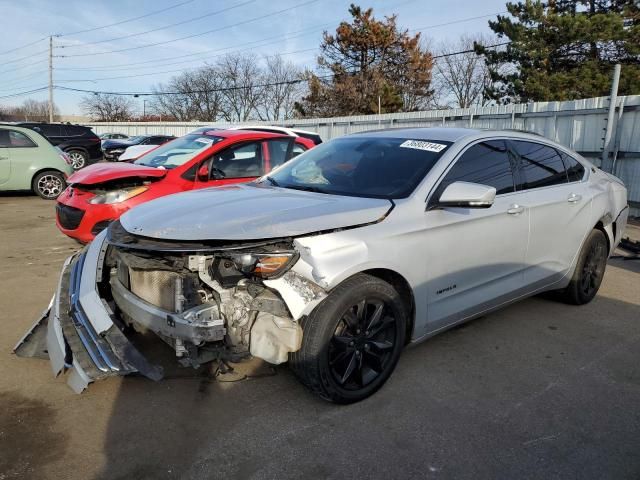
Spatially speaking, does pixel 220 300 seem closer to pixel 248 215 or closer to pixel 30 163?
pixel 248 215

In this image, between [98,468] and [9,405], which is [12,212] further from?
[98,468]

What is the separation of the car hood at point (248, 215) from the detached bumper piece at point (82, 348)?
620 millimetres

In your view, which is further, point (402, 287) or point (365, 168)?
point (365, 168)

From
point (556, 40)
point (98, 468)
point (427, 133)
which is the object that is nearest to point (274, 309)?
point (98, 468)

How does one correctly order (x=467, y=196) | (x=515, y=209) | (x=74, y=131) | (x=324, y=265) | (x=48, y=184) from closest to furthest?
(x=324, y=265), (x=467, y=196), (x=515, y=209), (x=48, y=184), (x=74, y=131)

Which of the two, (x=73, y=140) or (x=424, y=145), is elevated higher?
(x=424, y=145)

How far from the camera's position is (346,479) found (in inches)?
91.0

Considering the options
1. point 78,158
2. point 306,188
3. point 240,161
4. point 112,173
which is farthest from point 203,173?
point 78,158

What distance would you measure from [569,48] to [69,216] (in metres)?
23.3

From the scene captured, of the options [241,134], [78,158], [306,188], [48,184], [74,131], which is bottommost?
[48,184]

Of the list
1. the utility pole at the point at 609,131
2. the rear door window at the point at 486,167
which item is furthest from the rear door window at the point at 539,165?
the utility pole at the point at 609,131

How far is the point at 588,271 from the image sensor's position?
185 inches

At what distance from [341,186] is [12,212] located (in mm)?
8689

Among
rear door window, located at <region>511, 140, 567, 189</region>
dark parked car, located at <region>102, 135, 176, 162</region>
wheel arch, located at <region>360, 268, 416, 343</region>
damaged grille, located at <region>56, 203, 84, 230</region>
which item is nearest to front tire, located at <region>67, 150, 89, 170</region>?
dark parked car, located at <region>102, 135, 176, 162</region>
